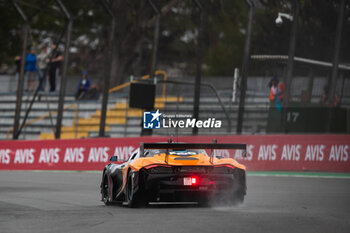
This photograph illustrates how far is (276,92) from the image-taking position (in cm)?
2258

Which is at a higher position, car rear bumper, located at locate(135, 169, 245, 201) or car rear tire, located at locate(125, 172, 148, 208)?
car rear bumper, located at locate(135, 169, 245, 201)

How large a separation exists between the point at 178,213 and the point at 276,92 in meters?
12.2

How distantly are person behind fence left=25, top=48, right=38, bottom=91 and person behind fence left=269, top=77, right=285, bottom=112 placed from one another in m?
11.4

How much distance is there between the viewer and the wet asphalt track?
9.12 metres

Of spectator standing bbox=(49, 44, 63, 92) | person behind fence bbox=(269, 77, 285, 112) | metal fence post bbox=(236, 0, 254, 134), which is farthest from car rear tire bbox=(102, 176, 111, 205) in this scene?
spectator standing bbox=(49, 44, 63, 92)

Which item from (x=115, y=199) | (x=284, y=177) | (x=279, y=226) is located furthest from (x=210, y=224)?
(x=284, y=177)

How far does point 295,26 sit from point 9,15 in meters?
16.9

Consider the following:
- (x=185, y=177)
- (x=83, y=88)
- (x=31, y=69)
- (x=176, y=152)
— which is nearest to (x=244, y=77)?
(x=83, y=88)

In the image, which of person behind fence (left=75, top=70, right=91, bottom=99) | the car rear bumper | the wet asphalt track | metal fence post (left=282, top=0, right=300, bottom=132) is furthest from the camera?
person behind fence (left=75, top=70, right=91, bottom=99)

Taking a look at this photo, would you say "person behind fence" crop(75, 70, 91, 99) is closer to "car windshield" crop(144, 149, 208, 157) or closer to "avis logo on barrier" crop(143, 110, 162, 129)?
"car windshield" crop(144, 149, 208, 157)

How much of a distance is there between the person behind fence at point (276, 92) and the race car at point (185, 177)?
11.0 m

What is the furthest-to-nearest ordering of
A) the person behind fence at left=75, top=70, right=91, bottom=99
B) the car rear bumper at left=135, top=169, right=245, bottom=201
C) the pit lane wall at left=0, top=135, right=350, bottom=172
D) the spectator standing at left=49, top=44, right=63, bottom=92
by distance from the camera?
1. the person behind fence at left=75, top=70, right=91, bottom=99
2. the spectator standing at left=49, top=44, right=63, bottom=92
3. the pit lane wall at left=0, top=135, right=350, bottom=172
4. the car rear bumper at left=135, top=169, right=245, bottom=201

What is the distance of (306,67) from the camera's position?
22875 mm

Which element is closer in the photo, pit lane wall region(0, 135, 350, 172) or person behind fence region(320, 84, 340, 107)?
pit lane wall region(0, 135, 350, 172)
